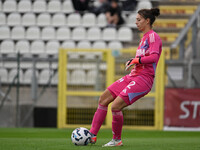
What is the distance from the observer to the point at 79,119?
1191 cm

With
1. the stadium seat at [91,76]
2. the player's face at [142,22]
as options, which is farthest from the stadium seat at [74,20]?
the player's face at [142,22]

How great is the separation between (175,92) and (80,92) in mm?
2451

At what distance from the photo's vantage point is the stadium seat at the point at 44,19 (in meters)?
16.6

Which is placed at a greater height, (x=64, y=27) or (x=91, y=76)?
(x=64, y=27)

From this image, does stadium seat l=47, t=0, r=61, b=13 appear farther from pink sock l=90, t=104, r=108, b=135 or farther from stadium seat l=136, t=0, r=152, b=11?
pink sock l=90, t=104, r=108, b=135

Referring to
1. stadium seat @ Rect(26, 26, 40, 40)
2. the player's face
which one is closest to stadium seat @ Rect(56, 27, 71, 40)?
stadium seat @ Rect(26, 26, 40, 40)

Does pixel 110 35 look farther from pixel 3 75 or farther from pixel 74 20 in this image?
pixel 3 75

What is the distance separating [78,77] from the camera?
11.7m

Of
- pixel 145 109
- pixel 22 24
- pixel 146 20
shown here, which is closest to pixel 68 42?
pixel 22 24

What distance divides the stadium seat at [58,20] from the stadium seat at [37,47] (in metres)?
1.11

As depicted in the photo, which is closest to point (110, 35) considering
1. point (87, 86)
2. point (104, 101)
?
point (87, 86)

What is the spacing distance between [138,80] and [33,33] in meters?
11.0

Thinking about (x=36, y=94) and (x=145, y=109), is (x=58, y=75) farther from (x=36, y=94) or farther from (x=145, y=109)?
(x=145, y=109)

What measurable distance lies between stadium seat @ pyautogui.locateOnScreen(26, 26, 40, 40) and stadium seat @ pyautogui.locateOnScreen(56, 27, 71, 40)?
0.76 m
